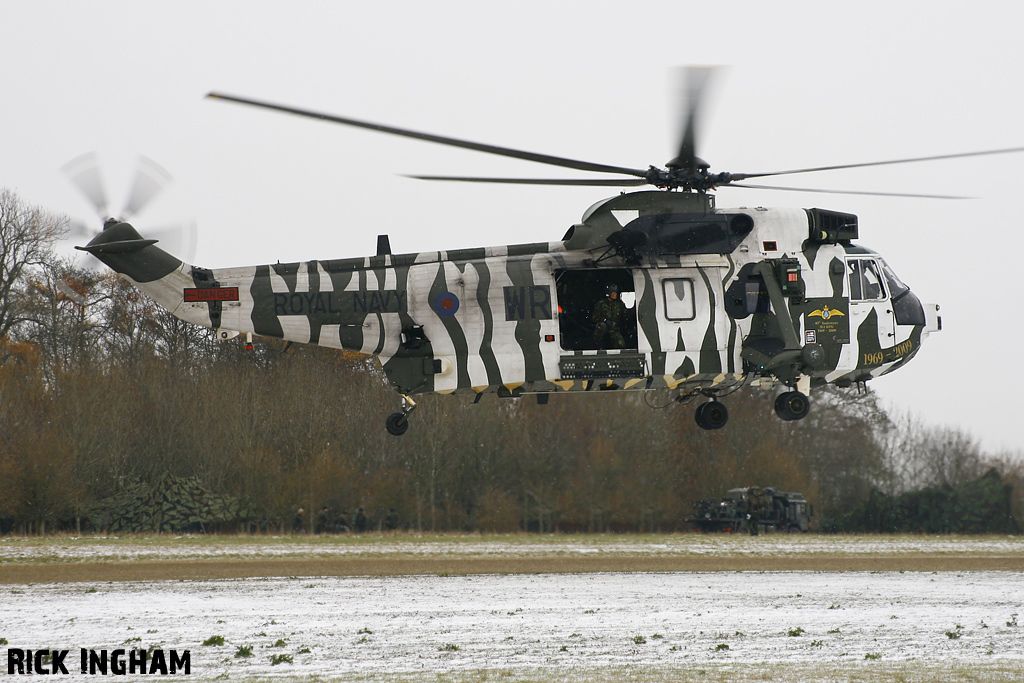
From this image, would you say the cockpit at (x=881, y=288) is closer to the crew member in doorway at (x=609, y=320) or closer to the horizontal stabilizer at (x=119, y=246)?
the crew member in doorway at (x=609, y=320)

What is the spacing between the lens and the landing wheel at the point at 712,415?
1669cm

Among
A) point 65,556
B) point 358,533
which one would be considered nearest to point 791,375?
point 65,556

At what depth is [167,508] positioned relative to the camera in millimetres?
33750

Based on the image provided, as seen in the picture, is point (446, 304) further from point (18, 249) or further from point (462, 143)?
point (18, 249)

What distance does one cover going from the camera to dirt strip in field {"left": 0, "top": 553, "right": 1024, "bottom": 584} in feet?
75.4

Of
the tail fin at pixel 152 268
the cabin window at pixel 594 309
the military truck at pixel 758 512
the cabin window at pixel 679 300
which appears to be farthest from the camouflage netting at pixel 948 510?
the tail fin at pixel 152 268

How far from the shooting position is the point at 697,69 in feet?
45.4

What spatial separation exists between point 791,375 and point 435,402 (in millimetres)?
21469

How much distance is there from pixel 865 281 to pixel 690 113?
4428mm

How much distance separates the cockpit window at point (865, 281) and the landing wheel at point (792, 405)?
1.79 m

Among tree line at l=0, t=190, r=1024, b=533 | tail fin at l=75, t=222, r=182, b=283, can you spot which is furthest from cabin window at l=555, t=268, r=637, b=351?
tree line at l=0, t=190, r=1024, b=533

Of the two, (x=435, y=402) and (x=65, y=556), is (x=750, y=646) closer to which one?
(x=65, y=556)

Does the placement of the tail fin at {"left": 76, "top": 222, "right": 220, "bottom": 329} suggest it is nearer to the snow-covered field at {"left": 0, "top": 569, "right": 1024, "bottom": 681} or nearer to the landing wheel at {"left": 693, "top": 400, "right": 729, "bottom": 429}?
the snow-covered field at {"left": 0, "top": 569, "right": 1024, "bottom": 681}

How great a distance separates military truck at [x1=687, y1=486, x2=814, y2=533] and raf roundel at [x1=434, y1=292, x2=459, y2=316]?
23989 millimetres
